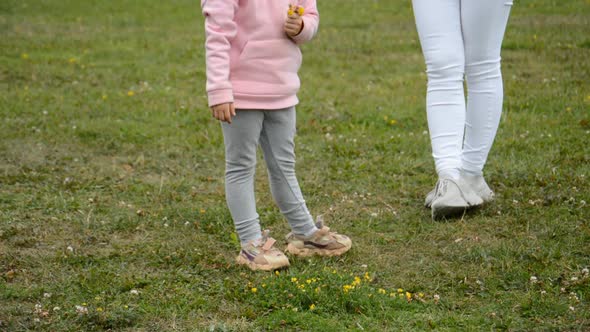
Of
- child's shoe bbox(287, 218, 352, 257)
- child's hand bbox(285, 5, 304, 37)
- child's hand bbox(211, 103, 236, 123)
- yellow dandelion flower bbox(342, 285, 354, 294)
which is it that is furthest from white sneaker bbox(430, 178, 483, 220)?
child's hand bbox(211, 103, 236, 123)

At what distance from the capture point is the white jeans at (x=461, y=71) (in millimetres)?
4387

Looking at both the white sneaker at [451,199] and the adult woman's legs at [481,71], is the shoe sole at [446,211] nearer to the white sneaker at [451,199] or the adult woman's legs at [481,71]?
the white sneaker at [451,199]

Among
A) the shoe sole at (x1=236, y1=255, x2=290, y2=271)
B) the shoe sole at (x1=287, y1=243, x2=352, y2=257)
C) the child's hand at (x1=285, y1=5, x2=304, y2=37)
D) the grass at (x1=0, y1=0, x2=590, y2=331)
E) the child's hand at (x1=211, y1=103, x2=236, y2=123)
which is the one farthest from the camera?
the shoe sole at (x1=287, y1=243, x2=352, y2=257)

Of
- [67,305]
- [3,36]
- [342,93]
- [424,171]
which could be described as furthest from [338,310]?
[3,36]

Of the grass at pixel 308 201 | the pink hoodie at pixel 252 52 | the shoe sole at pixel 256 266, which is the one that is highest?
the pink hoodie at pixel 252 52

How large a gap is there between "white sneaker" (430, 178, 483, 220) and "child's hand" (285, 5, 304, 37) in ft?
4.39

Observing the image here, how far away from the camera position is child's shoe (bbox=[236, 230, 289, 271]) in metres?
3.78

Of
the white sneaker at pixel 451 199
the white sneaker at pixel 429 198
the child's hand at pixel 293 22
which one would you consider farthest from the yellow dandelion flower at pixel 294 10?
the white sneaker at pixel 429 198

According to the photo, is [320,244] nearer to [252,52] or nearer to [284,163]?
[284,163]

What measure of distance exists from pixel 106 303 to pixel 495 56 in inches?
98.1

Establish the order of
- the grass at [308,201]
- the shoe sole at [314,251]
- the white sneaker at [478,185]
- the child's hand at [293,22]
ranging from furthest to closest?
the white sneaker at [478,185] < the shoe sole at [314,251] < the child's hand at [293,22] < the grass at [308,201]

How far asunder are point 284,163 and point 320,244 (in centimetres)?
45

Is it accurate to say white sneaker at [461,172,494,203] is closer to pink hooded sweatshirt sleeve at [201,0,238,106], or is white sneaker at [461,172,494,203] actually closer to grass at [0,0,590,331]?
grass at [0,0,590,331]

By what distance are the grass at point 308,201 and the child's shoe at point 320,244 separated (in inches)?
2.3
